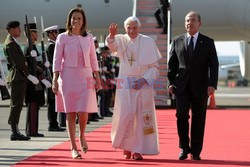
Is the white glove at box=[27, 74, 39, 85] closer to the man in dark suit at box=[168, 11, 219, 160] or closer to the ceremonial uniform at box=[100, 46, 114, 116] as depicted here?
the man in dark suit at box=[168, 11, 219, 160]

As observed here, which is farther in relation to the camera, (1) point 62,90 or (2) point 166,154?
(2) point 166,154

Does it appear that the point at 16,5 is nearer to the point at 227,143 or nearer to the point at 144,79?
the point at 227,143

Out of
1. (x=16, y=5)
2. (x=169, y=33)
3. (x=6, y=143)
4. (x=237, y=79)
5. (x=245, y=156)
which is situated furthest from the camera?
(x=237, y=79)

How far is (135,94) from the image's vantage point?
8.20 metres

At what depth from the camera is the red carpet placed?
25.8ft

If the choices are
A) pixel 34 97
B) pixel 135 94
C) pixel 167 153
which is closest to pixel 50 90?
pixel 34 97

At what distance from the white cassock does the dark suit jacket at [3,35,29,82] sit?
2.33 metres

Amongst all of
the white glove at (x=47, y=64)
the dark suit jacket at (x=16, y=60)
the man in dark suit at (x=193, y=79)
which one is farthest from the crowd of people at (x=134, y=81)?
the white glove at (x=47, y=64)

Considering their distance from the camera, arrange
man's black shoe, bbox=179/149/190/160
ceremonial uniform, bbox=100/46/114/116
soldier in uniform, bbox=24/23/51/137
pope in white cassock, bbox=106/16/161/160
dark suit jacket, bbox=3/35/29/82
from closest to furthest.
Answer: pope in white cassock, bbox=106/16/161/160 < man's black shoe, bbox=179/149/190/160 < dark suit jacket, bbox=3/35/29/82 < soldier in uniform, bbox=24/23/51/137 < ceremonial uniform, bbox=100/46/114/116

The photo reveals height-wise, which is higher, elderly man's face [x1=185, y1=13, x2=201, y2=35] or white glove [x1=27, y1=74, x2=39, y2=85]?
elderly man's face [x1=185, y1=13, x2=201, y2=35]

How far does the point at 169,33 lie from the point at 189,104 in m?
12.8

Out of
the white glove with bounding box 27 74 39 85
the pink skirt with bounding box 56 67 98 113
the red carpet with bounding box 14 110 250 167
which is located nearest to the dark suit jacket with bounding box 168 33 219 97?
the red carpet with bounding box 14 110 250 167

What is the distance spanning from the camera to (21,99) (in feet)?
34.2

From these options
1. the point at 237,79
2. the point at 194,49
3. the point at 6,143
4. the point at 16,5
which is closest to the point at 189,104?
the point at 194,49
